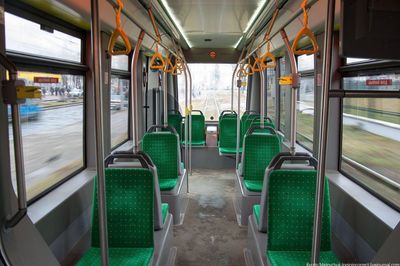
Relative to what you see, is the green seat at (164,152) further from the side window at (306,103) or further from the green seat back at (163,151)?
the side window at (306,103)

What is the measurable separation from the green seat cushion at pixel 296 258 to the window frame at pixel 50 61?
184cm

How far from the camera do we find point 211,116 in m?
9.27

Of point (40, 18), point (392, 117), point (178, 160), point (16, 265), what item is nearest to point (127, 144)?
point (178, 160)

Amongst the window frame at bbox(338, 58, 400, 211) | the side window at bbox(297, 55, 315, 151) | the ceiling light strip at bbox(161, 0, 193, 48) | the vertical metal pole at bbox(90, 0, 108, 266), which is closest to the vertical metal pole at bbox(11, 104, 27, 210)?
the vertical metal pole at bbox(90, 0, 108, 266)

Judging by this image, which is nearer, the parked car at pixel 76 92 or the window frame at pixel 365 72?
the window frame at pixel 365 72

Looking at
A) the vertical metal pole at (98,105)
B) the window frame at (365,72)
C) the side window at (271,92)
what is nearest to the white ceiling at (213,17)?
the side window at (271,92)

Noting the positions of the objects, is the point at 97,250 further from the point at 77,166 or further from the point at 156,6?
the point at 156,6

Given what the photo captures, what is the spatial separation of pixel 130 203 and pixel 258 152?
2010mm

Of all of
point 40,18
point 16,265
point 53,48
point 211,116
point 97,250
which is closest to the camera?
point 16,265

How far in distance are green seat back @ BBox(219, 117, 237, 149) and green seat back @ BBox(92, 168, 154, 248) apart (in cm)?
447

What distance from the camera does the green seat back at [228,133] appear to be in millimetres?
6980

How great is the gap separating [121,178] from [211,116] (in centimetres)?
678

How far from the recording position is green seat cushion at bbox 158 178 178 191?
13.3 ft

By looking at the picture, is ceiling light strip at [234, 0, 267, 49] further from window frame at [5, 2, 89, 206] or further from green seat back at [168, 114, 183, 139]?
green seat back at [168, 114, 183, 139]
